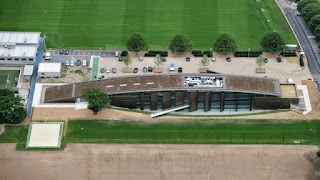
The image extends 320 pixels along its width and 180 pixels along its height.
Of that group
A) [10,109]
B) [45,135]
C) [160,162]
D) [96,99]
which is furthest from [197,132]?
[10,109]

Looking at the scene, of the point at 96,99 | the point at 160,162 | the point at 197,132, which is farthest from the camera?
the point at 96,99

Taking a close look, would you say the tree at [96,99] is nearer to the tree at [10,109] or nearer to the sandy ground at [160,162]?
the sandy ground at [160,162]

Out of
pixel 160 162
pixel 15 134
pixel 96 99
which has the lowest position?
pixel 160 162

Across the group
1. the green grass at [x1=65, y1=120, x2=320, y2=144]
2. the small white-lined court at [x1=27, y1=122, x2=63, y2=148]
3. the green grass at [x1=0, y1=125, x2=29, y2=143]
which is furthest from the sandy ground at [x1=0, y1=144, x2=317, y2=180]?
the small white-lined court at [x1=27, y1=122, x2=63, y2=148]

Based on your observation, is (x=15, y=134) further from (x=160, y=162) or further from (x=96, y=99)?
(x=160, y=162)

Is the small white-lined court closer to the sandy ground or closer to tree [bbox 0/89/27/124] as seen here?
the sandy ground

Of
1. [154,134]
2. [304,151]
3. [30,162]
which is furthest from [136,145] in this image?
[304,151]

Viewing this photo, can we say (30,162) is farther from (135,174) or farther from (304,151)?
(304,151)
